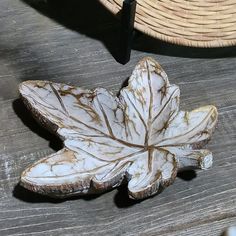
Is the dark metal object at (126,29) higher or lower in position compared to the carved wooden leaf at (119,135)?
higher

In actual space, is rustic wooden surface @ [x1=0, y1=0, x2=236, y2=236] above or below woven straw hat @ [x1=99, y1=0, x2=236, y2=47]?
below

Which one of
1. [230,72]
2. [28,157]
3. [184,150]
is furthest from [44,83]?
[230,72]

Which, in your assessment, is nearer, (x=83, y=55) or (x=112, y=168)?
(x=112, y=168)

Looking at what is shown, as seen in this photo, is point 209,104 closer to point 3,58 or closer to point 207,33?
point 207,33

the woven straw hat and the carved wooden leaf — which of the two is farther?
the woven straw hat

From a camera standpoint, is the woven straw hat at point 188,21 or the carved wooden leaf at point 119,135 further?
the woven straw hat at point 188,21
